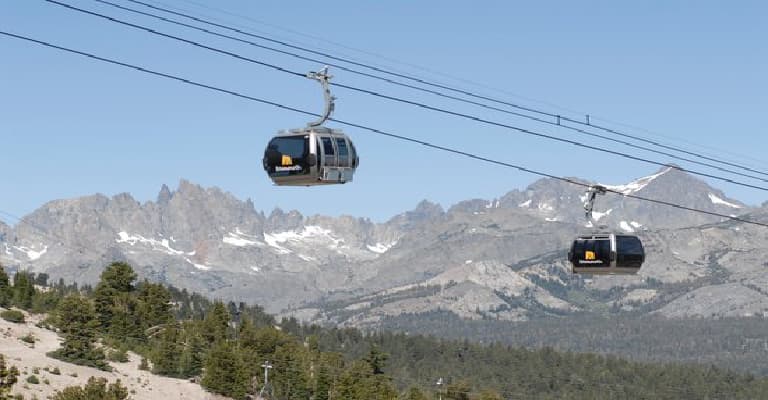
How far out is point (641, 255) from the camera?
221 ft

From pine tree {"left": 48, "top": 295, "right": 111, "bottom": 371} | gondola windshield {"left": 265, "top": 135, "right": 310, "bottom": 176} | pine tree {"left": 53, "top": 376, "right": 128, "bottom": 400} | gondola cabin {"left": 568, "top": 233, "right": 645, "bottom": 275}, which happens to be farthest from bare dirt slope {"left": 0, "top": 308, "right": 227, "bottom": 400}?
gondola windshield {"left": 265, "top": 135, "right": 310, "bottom": 176}

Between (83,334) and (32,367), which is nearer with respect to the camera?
(32,367)

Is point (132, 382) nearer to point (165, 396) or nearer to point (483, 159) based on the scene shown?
point (165, 396)

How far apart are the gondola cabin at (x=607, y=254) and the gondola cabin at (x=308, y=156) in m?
18.3

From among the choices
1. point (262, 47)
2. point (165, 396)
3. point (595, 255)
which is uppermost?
point (262, 47)

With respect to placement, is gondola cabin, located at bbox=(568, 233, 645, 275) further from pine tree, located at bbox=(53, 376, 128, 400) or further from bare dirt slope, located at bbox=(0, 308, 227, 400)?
bare dirt slope, located at bbox=(0, 308, 227, 400)

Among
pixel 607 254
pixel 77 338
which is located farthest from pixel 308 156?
pixel 77 338

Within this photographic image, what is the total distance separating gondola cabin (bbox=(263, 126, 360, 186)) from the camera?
53031 mm

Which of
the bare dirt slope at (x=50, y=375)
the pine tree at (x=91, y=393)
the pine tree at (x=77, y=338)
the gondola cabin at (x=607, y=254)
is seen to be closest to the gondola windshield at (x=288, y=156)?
the gondola cabin at (x=607, y=254)

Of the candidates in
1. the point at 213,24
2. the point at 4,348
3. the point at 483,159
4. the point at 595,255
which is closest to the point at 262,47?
the point at 213,24

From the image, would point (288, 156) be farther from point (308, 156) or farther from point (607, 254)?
point (607, 254)

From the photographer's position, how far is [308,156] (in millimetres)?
52812

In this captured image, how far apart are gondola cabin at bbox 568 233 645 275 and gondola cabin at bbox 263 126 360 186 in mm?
18290

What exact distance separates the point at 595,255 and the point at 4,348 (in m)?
135
